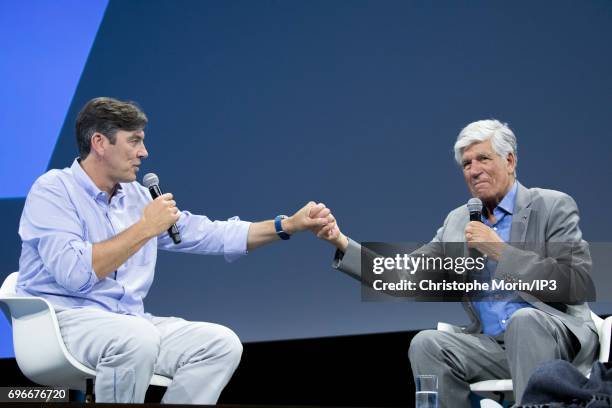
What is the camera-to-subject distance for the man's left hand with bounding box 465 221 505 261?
3.15m

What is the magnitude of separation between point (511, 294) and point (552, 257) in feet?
0.63

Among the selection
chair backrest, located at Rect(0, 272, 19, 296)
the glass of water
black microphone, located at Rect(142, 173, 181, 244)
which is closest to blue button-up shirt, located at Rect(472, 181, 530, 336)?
the glass of water

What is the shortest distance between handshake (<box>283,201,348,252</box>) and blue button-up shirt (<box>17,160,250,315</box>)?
564 millimetres

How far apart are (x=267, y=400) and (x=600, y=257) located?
1585 millimetres

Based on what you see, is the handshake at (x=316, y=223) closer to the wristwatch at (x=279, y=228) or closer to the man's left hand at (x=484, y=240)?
the wristwatch at (x=279, y=228)

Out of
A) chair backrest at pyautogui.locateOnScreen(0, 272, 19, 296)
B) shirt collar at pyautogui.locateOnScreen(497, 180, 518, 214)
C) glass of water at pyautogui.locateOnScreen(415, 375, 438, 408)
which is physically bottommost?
glass of water at pyautogui.locateOnScreen(415, 375, 438, 408)

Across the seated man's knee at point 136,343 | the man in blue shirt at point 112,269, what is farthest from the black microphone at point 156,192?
the seated man's knee at point 136,343

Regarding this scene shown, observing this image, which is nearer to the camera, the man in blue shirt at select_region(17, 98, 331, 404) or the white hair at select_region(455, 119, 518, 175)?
the man in blue shirt at select_region(17, 98, 331, 404)

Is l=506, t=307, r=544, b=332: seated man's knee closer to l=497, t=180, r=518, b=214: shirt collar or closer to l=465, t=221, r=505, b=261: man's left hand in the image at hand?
l=465, t=221, r=505, b=261: man's left hand

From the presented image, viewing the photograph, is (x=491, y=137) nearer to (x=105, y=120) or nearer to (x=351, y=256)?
(x=351, y=256)

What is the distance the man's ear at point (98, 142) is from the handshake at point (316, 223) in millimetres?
768

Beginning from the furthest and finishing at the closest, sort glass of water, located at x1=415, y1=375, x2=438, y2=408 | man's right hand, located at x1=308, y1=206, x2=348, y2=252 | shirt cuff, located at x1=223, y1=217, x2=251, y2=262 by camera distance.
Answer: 1. man's right hand, located at x1=308, y1=206, x2=348, y2=252
2. shirt cuff, located at x1=223, y1=217, x2=251, y2=262
3. glass of water, located at x1=415, y1=375, x2=438, y2=408

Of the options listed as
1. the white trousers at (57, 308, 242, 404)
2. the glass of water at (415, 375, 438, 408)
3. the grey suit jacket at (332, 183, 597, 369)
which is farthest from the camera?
the grey suit jacket at (332, 183, 597, 369)

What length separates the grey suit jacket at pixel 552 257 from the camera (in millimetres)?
3061
